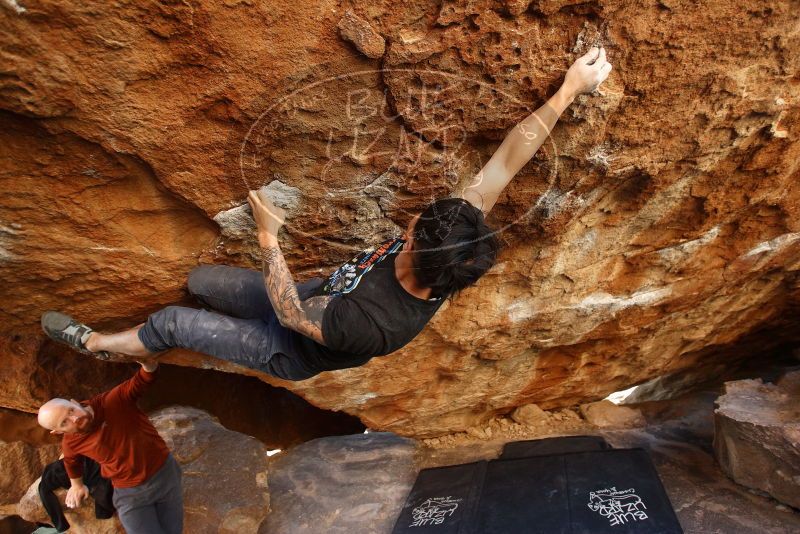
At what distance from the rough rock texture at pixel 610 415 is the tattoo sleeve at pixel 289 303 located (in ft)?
11.1

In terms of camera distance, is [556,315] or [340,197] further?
[556,315]

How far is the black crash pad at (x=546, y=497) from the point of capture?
10.0 feet

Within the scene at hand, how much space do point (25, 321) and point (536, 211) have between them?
227 centimetres

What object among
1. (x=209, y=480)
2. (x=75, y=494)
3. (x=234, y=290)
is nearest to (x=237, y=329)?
(x=234, y=290)

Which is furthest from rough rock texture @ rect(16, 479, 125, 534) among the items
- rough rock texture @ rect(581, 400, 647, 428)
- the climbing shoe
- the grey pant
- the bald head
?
rough rock texture @ rect(581, 400, 647, 428)

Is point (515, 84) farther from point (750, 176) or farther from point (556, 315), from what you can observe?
point (556, 315)

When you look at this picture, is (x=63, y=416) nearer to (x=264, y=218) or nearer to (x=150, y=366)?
(x=150, y=366)

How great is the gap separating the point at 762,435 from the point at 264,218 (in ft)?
10.3

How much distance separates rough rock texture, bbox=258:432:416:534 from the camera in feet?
11.6

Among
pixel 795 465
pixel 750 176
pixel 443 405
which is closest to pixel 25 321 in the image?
pixel 443 405

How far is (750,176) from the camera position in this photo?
96.1 inches

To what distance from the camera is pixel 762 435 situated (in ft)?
10.3

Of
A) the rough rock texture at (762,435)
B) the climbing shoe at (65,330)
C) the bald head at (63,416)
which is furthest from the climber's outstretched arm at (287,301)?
the rough rock texture at (762,435)

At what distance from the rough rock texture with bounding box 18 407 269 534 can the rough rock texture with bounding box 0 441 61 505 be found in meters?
0.30
